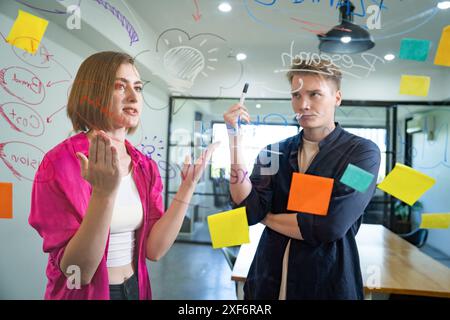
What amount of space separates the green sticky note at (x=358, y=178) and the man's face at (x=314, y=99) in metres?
0.12

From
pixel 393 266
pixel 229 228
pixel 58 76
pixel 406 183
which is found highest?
pixel 58 76

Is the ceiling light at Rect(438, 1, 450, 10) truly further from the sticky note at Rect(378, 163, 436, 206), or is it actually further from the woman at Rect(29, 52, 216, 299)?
the woman at Rect(29, 52, 216, 299)

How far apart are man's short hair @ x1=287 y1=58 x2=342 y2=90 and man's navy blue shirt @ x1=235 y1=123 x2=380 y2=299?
122 mm

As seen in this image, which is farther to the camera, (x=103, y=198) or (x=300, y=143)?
(x=300, y=143)

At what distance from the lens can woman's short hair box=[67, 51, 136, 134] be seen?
0.63m

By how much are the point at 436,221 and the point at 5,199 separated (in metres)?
1.05

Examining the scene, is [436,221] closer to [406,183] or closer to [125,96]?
[406,183]

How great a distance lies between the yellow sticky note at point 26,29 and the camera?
2.16 ft

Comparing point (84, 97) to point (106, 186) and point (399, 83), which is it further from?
point (399, 83)

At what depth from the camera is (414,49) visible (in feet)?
2.22

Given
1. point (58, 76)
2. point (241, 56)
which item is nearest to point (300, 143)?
point (241, 56)

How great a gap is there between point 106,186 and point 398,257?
89 centimetres

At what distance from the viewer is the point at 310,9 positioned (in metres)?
0.69

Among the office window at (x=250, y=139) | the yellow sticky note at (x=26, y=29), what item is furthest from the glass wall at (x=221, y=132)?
the yellow sticky note at (x=26, y=29)
